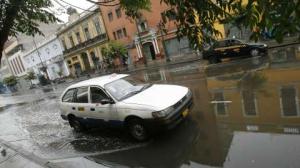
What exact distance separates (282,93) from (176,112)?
3.30 m

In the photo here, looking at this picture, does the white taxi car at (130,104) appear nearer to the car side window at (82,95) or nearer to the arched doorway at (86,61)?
the car side window at (82,95)

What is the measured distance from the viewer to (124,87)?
325 inches

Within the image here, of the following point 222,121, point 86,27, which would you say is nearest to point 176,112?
point 222,121

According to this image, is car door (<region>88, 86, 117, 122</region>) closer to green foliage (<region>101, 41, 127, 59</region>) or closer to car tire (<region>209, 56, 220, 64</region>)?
car tire (<region>209, 56, 220, 64</region>)

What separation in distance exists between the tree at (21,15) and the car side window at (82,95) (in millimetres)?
2294

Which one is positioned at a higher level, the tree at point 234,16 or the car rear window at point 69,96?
the tree at point 234,16

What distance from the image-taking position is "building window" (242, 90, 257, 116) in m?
7.22

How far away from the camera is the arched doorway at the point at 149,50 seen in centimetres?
3434

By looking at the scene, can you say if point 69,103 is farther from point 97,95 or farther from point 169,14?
point 169,14

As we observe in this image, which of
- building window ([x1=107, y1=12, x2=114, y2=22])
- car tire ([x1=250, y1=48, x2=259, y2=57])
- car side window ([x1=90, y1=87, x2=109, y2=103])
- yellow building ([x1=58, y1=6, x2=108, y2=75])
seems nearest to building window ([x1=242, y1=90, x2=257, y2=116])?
car side window ([x1=90, y1=87, x2=109, y2=103])

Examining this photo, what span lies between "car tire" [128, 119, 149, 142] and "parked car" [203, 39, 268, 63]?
35.2ft

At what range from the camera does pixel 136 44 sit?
117 feet

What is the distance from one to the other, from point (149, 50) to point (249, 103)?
27388mm

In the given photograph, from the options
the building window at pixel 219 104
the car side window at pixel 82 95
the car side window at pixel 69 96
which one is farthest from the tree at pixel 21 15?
the building window at pixel 219 104
